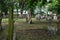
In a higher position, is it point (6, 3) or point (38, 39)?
point (6, 3)

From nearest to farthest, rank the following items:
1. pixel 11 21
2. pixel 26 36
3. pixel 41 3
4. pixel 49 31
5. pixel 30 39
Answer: pixel 11 21
pixel 41 3
pixel 30 39
pixel 26 36
pixel 49 31

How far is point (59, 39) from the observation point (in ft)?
31.2

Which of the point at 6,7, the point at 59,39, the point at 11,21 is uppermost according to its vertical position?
the point at 6,7

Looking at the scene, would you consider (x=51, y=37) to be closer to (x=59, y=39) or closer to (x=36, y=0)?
(x=59, y=39)

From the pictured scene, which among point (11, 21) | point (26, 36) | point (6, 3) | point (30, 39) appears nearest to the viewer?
point (11, 21)

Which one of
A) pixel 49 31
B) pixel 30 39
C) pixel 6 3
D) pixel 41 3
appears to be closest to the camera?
pixel 6 3

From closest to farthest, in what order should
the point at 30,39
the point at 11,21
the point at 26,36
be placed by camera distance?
Result: the point at 11,21, the point at 30,39, the point at 26,36

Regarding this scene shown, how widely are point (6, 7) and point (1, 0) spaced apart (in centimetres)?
33

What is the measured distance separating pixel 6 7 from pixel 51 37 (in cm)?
477

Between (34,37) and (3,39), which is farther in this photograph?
(34,37)

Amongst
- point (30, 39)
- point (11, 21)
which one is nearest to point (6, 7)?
point (11, 21)

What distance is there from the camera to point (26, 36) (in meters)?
9.90

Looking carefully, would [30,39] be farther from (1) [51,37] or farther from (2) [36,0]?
(2) [36,0]

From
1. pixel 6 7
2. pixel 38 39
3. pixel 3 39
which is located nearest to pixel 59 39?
pixel 38 39
